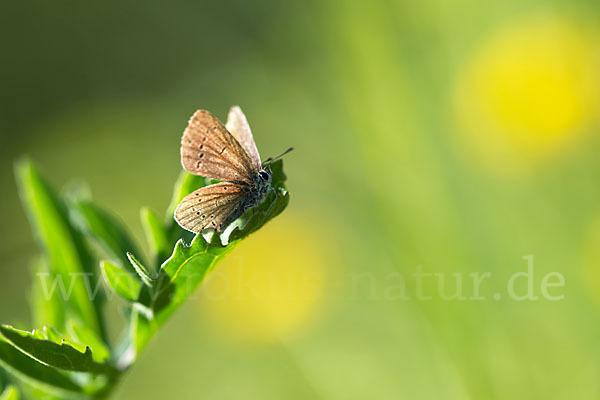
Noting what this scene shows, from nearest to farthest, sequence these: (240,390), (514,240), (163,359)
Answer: (514,240)
(240,390)
(163,359)

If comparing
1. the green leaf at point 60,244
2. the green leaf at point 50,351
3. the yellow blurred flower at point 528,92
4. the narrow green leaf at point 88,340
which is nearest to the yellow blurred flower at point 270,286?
the yellow blurred flower at point 528,92

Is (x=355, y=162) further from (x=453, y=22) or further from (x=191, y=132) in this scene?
(x=191, y=132)

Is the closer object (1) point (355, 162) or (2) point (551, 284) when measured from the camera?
(2) point (551, 284)

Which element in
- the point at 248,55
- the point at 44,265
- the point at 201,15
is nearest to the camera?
the point at 44,265

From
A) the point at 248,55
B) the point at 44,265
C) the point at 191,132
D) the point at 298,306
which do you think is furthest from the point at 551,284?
the point at 248,55

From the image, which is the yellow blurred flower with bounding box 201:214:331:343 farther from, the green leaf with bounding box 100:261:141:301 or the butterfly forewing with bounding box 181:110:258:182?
the green leaf with bounding box 100:261:141:301

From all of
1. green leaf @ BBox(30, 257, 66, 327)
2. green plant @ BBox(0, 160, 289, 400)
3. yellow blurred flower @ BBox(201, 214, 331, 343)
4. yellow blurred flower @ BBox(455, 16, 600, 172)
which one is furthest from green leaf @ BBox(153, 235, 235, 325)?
yellow blurred flower @ BBox(455, 16, 600, 172)

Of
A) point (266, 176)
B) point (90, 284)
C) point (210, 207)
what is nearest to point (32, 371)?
point (90, 284)
